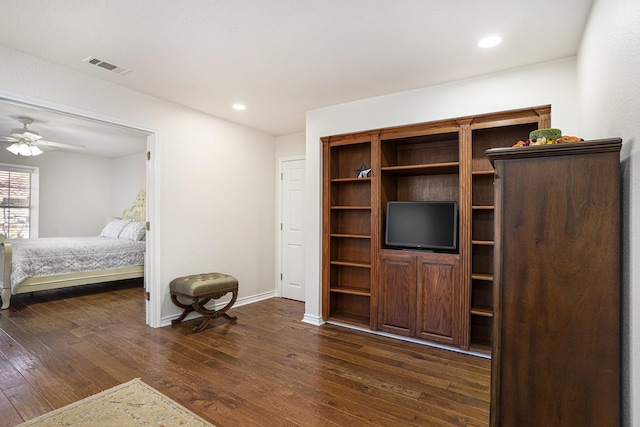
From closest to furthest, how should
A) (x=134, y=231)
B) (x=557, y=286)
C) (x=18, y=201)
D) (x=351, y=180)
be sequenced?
(x=557, y=286), (x=351, y=180), (x=134, y=231), (x=18, y=201)

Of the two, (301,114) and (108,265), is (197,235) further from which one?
(108,265)

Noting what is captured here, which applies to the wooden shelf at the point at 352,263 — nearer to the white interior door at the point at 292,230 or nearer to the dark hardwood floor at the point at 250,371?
the dark hardwood floor at the point at 250,371

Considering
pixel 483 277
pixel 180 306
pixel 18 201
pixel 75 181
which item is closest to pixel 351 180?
pixel 483 277

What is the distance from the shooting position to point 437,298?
3.16 metres

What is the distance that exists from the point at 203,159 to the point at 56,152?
5235 mm

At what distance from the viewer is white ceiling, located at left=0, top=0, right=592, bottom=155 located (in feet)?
6.67

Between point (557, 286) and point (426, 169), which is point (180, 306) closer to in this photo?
point (426, 169)

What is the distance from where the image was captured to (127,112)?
3350 mm

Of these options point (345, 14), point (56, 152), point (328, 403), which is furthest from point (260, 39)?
point (56, 152)

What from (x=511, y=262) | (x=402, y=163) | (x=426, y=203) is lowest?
(x=511, y=262)

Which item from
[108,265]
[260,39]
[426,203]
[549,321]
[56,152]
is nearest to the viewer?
[549,321]

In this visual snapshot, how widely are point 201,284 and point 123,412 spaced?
159cm

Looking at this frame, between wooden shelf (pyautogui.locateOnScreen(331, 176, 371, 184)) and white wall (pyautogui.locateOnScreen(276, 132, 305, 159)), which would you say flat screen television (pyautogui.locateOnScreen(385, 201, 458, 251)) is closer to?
wooden shelf (pyautogui.locateOnScreen(331, 176, 371, 184))

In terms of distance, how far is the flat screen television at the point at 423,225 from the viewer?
319 cm
